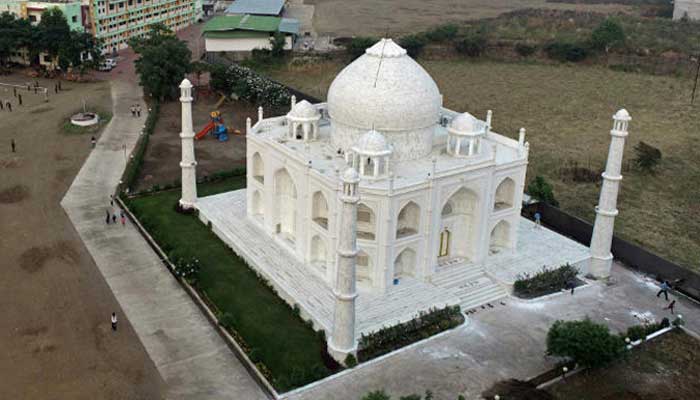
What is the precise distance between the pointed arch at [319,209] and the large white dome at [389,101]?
3.12m

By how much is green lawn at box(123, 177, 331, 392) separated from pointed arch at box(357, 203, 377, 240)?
4.80m

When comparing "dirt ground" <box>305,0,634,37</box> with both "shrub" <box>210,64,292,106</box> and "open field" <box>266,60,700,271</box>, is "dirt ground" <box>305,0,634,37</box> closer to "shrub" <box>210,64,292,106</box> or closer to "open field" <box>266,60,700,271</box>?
"open field" <box>266,60,700,271</box>

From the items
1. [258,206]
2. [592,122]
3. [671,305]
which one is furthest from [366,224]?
[592,122]

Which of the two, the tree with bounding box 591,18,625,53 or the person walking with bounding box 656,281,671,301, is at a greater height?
the tree with bounding box 591,18,625,53

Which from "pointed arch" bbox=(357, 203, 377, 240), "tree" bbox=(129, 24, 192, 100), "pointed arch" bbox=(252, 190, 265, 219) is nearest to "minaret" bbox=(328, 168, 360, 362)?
"pointed arch" bbox=(357, 203, 377, 240)

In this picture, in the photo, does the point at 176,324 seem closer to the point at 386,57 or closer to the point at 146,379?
the point at 146,379

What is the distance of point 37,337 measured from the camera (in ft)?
98.6

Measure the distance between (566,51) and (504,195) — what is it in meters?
55.3

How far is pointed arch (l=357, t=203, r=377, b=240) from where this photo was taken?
32406mm

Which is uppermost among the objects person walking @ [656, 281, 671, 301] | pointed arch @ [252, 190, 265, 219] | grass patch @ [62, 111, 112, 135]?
pointed arch @ [252, 190, 265, 219]

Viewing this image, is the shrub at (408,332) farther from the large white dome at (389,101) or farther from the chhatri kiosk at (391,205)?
the large white dome at (389,101)

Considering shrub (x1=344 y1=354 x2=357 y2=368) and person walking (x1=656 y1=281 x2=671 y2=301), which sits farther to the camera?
person walking (x1=656 y1=281 x2=671 y2=301)

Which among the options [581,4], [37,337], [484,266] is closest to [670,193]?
[484,266]

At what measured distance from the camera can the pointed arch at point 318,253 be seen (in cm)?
3462
